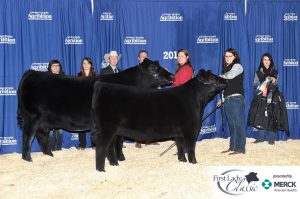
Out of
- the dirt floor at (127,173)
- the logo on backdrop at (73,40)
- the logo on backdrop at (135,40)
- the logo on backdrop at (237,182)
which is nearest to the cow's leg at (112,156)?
the dirt floor at (127,173)

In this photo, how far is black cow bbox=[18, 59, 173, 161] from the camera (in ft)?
21.7

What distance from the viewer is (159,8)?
870 cm

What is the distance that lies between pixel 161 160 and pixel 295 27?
4.41 m

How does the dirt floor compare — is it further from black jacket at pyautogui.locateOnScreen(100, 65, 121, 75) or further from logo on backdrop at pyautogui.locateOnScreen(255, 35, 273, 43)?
logo on backdrop at pyautogui.locateOnScreen(255, 35, 273, 43)

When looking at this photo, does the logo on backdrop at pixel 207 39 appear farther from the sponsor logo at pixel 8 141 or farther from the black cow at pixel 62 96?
the sponsor logo at pixel 8 141

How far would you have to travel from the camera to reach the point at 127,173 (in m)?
5.87

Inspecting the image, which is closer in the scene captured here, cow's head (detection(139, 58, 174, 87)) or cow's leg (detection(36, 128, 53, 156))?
cow's head (detection(139, 58, 174, 87))

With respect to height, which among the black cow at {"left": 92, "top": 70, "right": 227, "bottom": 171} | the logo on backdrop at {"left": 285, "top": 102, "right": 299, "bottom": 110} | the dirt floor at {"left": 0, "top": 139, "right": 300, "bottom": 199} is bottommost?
the dirt floor at {"left": 0, "top": 139, "right": 300, "bottom": 199}

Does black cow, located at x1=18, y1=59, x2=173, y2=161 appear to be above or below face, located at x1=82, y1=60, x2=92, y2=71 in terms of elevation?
below

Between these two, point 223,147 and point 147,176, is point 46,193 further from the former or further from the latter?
point 223,147

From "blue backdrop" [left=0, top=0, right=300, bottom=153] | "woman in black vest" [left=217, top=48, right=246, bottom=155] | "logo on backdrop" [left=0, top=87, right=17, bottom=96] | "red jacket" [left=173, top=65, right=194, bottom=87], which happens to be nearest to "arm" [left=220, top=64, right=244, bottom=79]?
"woman in black vest" [left=217, top=48, right=246, bottom=155]

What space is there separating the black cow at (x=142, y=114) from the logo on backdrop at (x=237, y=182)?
1.87 meters

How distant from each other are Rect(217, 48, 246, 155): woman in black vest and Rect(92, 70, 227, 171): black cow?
38.7 inches

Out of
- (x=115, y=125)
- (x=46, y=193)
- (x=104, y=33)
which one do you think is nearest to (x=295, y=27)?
(x=104, y=33)
